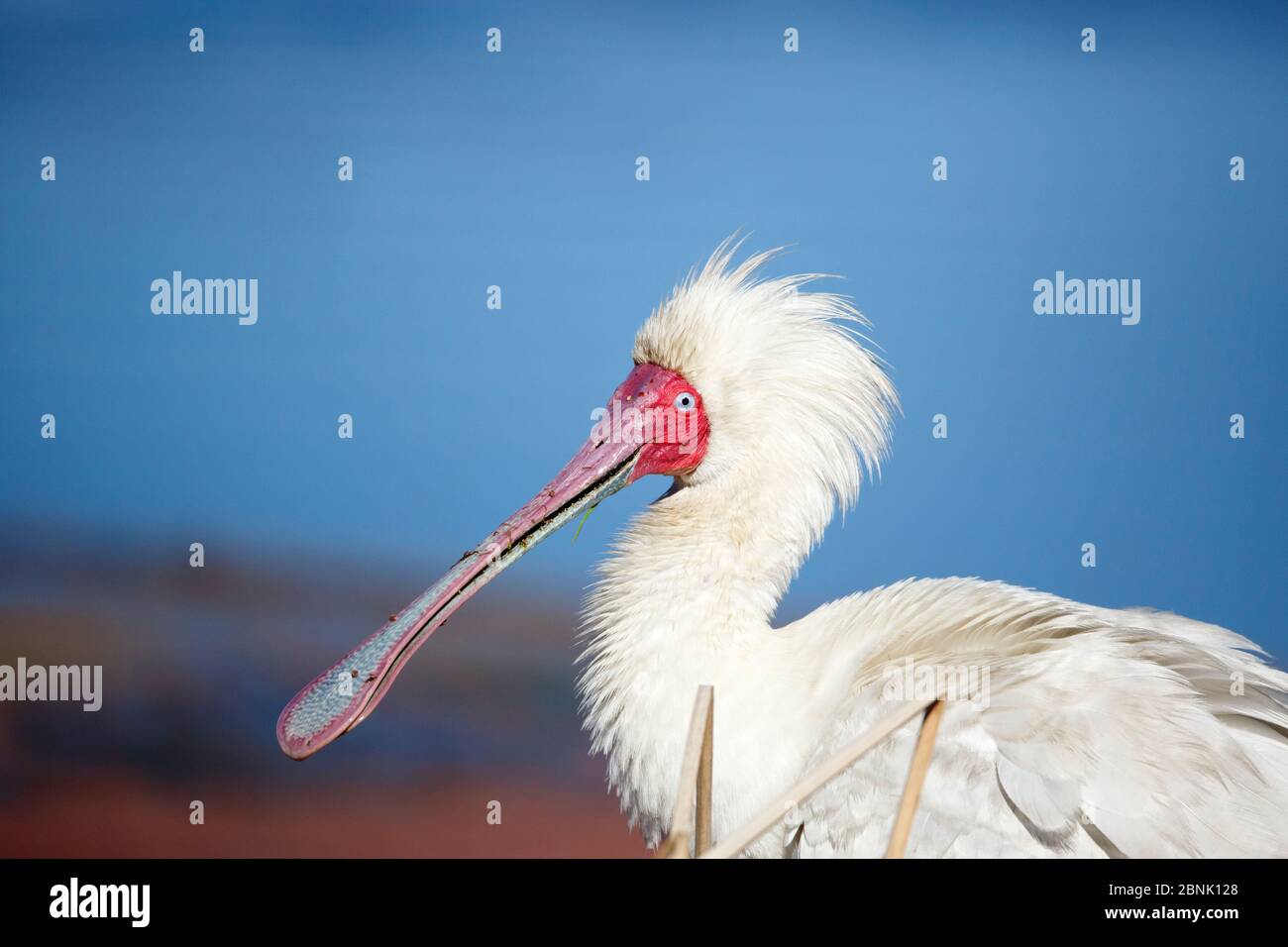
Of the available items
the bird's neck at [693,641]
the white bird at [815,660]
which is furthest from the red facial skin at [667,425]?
the bird's neck at [693,641]

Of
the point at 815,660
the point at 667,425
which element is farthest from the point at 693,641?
the point at 667,425

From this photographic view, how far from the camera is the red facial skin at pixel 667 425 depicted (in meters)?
3.38

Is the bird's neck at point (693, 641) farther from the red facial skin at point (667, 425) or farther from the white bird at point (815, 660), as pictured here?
the red facial skin at point (667, 425)

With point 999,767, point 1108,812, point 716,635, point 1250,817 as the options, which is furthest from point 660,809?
point 1250,817

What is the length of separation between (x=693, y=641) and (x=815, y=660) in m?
0.32

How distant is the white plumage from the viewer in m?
2.73

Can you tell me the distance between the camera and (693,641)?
3123 millimetres

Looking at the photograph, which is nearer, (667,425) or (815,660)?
(815,660)

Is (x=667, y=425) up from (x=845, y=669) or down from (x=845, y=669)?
up

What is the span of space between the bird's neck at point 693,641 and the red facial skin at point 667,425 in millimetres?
109

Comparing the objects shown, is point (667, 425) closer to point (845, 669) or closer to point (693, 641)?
point (693, 641)

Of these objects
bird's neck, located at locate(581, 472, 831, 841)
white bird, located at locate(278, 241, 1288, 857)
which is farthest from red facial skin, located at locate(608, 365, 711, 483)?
bird's neck, located at locate(581, 472, 831, 841)
